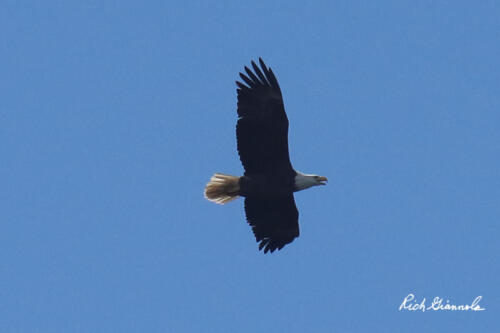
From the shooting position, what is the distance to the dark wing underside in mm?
14031

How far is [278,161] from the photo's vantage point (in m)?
13.6

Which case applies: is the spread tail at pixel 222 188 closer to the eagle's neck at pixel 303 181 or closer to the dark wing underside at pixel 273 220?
the dark wing underside at pixel 273 220

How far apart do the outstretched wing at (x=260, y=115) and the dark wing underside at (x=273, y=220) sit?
86 centimetres

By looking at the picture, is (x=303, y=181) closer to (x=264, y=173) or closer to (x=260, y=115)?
(x=264, y=173)

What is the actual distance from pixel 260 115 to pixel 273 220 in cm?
175

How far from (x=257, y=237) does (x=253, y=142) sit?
1610 mm

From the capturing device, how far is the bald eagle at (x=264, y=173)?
13.3 metres

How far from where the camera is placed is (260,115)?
13289 mm

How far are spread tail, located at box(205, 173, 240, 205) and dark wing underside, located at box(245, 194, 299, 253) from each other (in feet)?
0.87

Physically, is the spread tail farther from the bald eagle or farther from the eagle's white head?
the eagle's white head

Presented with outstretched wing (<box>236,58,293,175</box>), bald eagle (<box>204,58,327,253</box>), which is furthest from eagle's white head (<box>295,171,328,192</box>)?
outstretched wing (<box>236,58,293,175</box>)

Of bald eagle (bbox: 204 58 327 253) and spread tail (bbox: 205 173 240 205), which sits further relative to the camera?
spread tail (bbox: 205 173 240 205)

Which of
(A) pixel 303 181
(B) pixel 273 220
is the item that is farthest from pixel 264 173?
(B) pixel 273 220

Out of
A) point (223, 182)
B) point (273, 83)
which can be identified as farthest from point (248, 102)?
point (223, 182)
